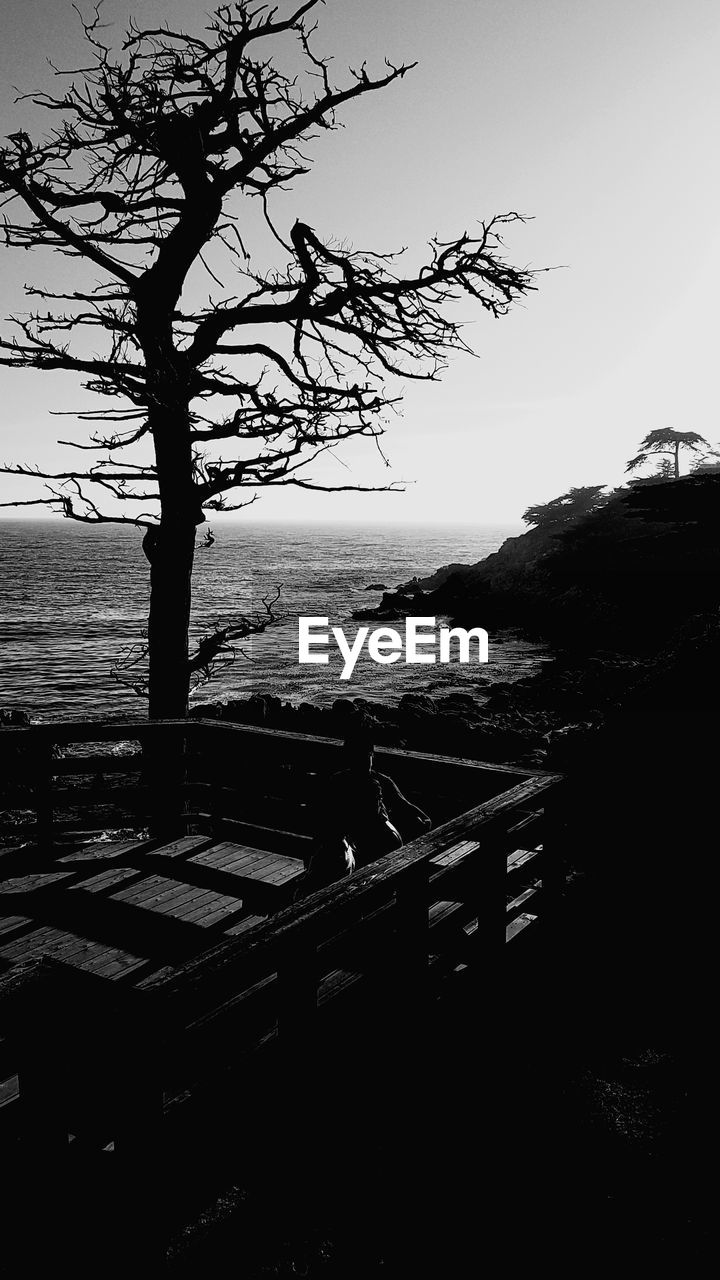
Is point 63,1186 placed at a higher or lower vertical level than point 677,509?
lower

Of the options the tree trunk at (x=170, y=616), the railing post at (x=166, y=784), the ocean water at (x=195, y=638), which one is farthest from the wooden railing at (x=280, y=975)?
the ocean water at (x=195, y=638)

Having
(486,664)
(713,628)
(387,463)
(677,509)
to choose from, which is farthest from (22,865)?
(677,509)

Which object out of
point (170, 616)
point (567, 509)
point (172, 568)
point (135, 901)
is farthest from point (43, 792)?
point (567, 509)

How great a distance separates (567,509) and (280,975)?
237ft

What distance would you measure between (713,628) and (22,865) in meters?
8.34

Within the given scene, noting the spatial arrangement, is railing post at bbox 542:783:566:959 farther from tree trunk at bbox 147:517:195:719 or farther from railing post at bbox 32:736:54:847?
railing post at bbox 32:736:54:847

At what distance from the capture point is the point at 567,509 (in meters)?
70.5

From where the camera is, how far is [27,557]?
125188 mm

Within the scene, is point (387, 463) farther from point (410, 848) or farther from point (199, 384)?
point (410, 848)

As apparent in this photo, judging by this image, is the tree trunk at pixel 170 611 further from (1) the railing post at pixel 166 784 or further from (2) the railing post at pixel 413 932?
(2) the railing post at pixel 413 932

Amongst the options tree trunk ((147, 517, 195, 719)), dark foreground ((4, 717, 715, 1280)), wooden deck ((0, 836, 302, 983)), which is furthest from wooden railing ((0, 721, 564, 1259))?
tree trunk ((147, 517, 195, 719))

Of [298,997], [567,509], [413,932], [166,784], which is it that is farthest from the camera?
[567,509]
